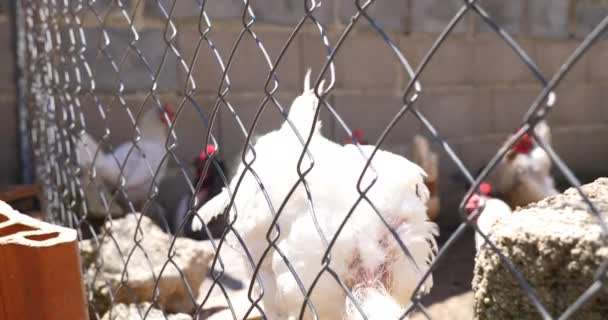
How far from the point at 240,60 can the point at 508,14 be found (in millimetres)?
2381

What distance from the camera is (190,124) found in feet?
11.1

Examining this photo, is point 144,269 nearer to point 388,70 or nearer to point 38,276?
point 38,276

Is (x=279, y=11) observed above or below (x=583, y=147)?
above

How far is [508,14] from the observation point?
4770 millimetres

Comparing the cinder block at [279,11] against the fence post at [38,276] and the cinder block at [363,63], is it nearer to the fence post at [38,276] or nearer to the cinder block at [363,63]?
the cinder block at [363,63]

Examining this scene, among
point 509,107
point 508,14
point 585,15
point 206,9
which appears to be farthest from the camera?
point 585,15

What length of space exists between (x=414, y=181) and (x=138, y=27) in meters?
2.10

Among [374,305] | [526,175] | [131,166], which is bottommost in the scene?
[374,305]

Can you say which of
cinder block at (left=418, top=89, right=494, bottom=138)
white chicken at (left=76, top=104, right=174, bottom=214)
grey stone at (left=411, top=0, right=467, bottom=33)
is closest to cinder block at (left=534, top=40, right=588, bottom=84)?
cinder block at (left=418, top=89, right=494, bottom=138)

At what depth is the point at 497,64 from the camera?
15.7ft

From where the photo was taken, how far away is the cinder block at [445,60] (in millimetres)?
4285

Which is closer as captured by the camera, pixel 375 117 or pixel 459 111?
pixel 375 117

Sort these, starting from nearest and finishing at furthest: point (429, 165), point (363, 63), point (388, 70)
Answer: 1. point (429, 165)
2. point (363, 63)
3. point (388, 70)

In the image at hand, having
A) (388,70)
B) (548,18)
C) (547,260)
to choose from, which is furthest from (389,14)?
(547,260)
